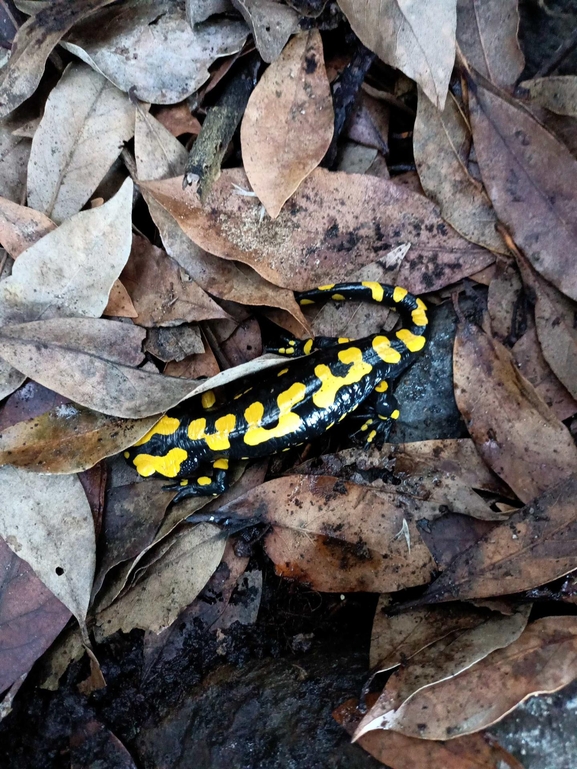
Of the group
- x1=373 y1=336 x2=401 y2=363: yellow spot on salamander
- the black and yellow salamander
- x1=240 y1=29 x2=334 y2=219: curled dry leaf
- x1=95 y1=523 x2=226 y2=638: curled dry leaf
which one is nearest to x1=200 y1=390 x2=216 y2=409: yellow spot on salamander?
the black and yellow salamander

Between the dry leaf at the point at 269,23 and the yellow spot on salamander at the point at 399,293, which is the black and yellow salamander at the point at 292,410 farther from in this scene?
the dry leaf at the point at 269,23

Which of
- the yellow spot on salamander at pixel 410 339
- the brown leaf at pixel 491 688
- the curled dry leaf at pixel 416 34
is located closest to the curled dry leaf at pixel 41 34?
the curled dry leaf at pixel 416 34

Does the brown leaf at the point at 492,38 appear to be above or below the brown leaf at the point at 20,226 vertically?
below

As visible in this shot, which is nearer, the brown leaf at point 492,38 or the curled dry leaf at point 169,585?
the brown leaf at point 492,38

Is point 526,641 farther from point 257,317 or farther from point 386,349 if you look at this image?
point 257,317

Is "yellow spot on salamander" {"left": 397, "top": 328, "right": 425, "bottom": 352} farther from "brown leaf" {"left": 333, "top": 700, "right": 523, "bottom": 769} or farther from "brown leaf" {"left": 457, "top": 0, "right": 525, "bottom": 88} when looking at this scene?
"brown leaf" {"left": 333, "top": 700, "right": 523, "bottom": 769}
